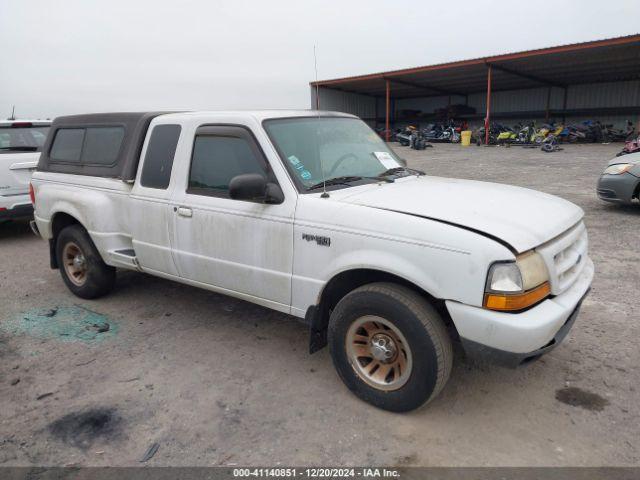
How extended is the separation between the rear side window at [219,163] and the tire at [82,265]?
166 centimetres

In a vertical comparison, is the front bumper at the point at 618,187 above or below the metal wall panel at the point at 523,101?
below

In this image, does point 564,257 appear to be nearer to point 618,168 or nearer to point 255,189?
point 255,189

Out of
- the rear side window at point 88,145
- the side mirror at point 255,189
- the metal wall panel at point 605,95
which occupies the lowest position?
the side mirror at point 255,189

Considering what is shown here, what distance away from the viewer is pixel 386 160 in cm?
398

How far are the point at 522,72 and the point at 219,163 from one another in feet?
84.8

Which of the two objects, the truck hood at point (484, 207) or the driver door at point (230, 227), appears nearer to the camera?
the truck hood at point (484, 207)

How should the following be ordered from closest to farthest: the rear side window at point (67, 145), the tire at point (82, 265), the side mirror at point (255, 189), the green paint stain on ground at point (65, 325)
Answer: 1. the side mirror at point (255, 189)
2. the green paint stain on ground at point (65, 325)
3. the tire at point (82, 265)
4. the rear side window at point (67, 145)

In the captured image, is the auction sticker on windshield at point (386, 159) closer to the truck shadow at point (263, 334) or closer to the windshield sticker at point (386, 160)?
the windshield sticker at point (386, 160)

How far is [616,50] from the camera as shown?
20125mm

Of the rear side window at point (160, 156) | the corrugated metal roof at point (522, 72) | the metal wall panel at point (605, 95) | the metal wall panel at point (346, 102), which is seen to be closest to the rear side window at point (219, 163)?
the rear side window at point (160, 156)

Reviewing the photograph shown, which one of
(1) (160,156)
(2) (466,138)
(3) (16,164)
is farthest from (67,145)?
(2) (466,138)

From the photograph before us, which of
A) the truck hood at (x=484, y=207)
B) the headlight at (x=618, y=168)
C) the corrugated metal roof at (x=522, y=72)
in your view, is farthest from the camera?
the corrugated metal roof at (x=522, y=72)

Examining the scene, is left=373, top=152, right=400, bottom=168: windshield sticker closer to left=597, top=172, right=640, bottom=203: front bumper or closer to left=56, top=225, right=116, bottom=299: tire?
left=56, top=225, right=116, bottom=299: tire

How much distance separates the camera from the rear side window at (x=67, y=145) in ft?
16.0
